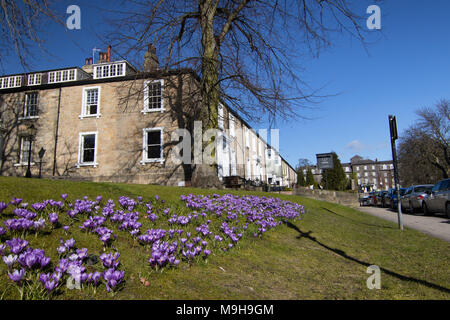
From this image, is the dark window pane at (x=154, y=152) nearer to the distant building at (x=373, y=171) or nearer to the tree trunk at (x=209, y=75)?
the tree trunk at (x=209, y=75)

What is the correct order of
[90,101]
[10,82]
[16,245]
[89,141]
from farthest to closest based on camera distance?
[10,82] < [90,101] < [89,141] < [16,245]

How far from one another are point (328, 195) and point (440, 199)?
39.5ft

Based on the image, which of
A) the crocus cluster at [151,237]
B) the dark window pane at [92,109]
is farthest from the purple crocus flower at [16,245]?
the dark window pane at [92,109]

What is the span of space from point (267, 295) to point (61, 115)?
24113 millimetres

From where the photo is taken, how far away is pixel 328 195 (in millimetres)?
25688

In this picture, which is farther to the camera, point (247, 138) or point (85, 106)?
point (247, 138)

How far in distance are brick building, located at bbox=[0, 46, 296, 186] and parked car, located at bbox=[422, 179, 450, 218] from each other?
941 cm

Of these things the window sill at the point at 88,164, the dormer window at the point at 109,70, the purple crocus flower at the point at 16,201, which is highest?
the dormer window at the point at 109,70

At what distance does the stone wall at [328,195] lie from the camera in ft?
79.2

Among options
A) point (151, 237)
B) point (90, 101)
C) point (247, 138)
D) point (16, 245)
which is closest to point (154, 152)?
point (90, 101)

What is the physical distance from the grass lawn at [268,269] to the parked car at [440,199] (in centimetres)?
871

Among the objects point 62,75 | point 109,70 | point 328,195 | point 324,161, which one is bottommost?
point 328,195

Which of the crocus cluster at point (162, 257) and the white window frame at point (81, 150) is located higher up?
the white window frame at point (81, 150)

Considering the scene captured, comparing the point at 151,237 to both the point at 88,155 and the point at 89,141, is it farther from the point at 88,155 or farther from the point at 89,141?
the point at 89,141
